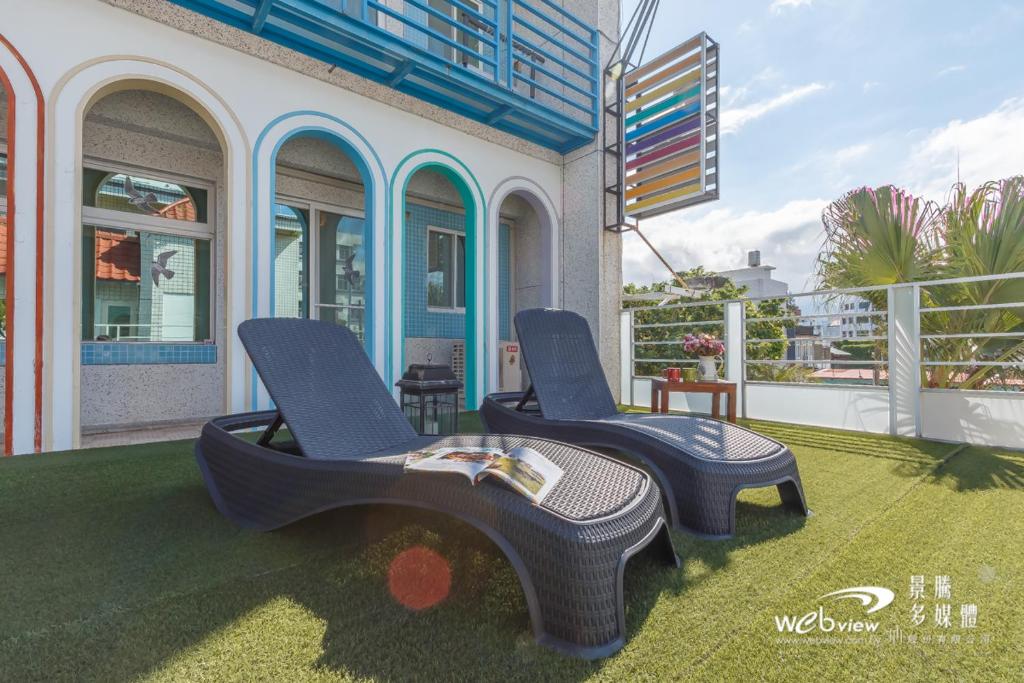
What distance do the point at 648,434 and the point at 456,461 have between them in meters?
1.25

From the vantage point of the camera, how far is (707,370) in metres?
5.47

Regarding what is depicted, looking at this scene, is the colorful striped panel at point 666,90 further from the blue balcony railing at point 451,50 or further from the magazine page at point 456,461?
the magazine page at point 456,461

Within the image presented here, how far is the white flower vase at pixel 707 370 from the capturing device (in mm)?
5445

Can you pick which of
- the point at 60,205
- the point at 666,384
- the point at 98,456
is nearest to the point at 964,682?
the point at 666,384

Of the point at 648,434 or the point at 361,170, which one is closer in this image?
the point at 648,434

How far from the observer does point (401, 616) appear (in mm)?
1597

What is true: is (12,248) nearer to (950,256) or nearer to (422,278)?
(422,278)

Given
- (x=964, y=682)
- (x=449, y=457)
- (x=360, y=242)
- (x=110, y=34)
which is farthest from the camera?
(x=360, y=242)

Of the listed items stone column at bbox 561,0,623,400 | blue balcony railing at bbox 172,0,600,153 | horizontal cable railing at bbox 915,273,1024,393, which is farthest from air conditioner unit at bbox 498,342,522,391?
horizontal cable railing at bbox 915,273,1024,393

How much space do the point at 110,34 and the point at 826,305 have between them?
7401mm

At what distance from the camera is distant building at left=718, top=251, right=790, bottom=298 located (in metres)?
39.2

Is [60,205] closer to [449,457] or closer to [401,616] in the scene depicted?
[449,457]

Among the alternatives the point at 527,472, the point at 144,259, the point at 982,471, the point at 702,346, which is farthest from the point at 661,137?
the point at 144,259

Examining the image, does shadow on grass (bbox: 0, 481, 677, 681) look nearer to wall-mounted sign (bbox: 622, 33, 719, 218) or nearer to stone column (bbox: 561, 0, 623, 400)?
stone column (bbox: 561, 0, 623, 400)
